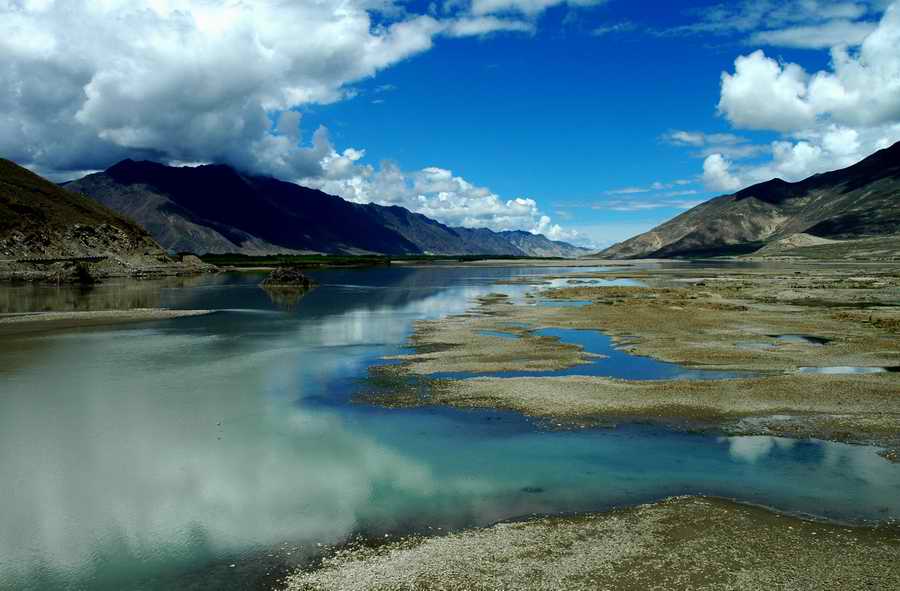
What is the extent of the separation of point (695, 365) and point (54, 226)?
472ft

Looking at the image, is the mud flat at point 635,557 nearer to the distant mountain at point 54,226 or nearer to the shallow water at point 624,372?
the shallow water at point 624,372

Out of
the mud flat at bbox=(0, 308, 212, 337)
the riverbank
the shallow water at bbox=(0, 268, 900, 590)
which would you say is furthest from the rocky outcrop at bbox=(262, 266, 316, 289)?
the shallow water at bbox=(0, 268, 900, 590)

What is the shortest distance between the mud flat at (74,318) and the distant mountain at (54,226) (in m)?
74.3

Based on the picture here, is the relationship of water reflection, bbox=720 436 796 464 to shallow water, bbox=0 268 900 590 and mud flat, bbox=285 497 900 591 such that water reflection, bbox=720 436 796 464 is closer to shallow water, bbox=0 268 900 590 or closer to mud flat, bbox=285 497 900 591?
shallow water, bbox=0 268 900 590

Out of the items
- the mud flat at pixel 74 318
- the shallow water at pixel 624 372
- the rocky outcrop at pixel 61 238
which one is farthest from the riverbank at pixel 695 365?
the rocky outcrop at pixel 61 238

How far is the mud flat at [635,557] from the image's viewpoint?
12680mm

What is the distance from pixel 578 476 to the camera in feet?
61.8

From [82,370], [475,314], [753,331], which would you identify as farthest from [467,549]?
[475,314]

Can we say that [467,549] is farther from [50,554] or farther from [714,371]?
[714,371]

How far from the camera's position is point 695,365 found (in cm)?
→ 3525

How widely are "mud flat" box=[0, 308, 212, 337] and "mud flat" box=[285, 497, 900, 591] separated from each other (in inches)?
2028

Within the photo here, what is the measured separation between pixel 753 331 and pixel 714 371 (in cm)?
1692

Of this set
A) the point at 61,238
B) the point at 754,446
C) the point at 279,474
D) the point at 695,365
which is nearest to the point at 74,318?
the point at 279,474

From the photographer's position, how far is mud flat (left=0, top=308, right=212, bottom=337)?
54812 millimetres
